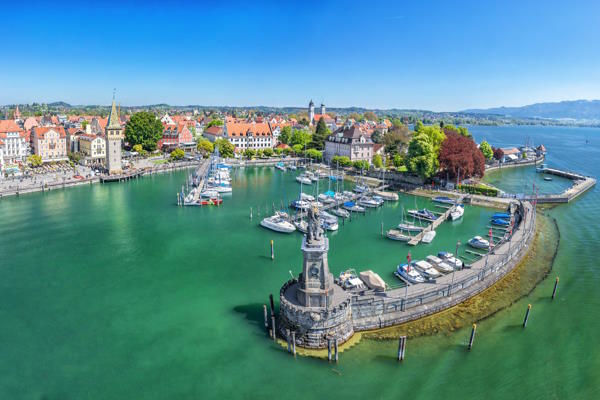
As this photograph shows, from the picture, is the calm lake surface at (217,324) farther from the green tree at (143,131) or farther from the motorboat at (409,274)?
the green tree at (143,131)

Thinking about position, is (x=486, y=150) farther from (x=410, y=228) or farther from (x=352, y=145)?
(x=410, y=228)

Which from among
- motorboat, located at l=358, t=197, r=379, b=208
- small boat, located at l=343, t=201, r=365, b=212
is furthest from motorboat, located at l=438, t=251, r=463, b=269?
motorboat, located at l=358, t=197, r=379, b=208

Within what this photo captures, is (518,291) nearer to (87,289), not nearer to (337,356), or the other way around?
(337,356)

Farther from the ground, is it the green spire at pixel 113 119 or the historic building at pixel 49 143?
the green spire at pixel 113 119

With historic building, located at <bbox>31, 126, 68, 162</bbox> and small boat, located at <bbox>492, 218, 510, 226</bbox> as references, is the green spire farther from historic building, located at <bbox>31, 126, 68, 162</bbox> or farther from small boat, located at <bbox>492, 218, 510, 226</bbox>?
small boat, located at <bbox>492, 218, 510, 226</bbox>

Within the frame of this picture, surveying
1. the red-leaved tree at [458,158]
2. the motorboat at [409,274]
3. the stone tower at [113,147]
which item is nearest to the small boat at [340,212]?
the motorboat at [409,274]

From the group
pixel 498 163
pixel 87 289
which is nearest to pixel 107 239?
pixel 87 289
